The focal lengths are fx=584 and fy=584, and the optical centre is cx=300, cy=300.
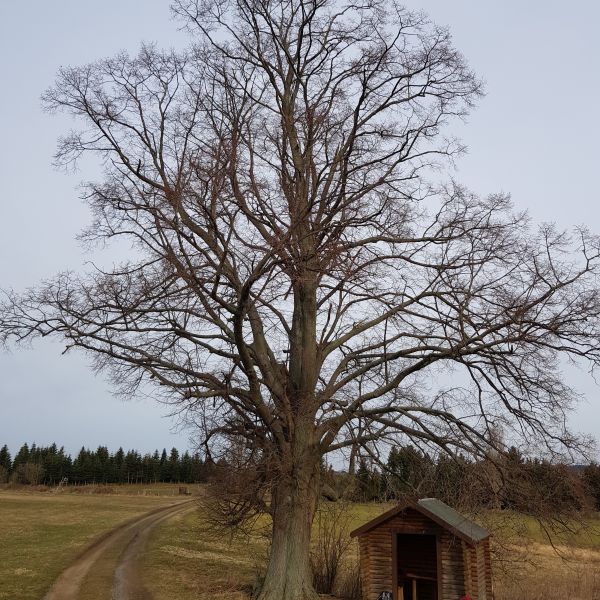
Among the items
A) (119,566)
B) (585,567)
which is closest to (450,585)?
(119,566)

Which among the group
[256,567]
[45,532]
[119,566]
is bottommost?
[119,566]

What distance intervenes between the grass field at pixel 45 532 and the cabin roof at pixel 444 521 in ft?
29.9

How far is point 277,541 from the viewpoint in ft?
41.9

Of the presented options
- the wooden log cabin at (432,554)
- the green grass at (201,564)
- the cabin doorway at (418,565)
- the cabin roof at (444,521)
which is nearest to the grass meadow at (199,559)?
the green grass at (201,564)

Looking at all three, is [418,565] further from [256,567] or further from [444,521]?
[256,567]

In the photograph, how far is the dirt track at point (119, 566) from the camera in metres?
15.6

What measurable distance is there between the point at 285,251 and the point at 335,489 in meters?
6.99

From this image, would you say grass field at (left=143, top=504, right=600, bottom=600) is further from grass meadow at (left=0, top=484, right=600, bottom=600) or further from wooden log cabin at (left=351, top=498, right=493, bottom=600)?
wooden log cabin at (left=351, top=498, right=493, bottom=600)

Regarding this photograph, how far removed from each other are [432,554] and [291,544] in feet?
19.8

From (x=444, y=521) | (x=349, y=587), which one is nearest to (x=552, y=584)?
(x=349, y=587)

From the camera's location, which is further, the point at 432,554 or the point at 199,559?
the point at 199,559

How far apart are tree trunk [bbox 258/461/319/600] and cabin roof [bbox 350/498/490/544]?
2602 mm

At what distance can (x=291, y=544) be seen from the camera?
12.6 metres

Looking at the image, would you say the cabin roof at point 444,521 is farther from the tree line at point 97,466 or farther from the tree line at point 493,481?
the tree line at point 97,466
